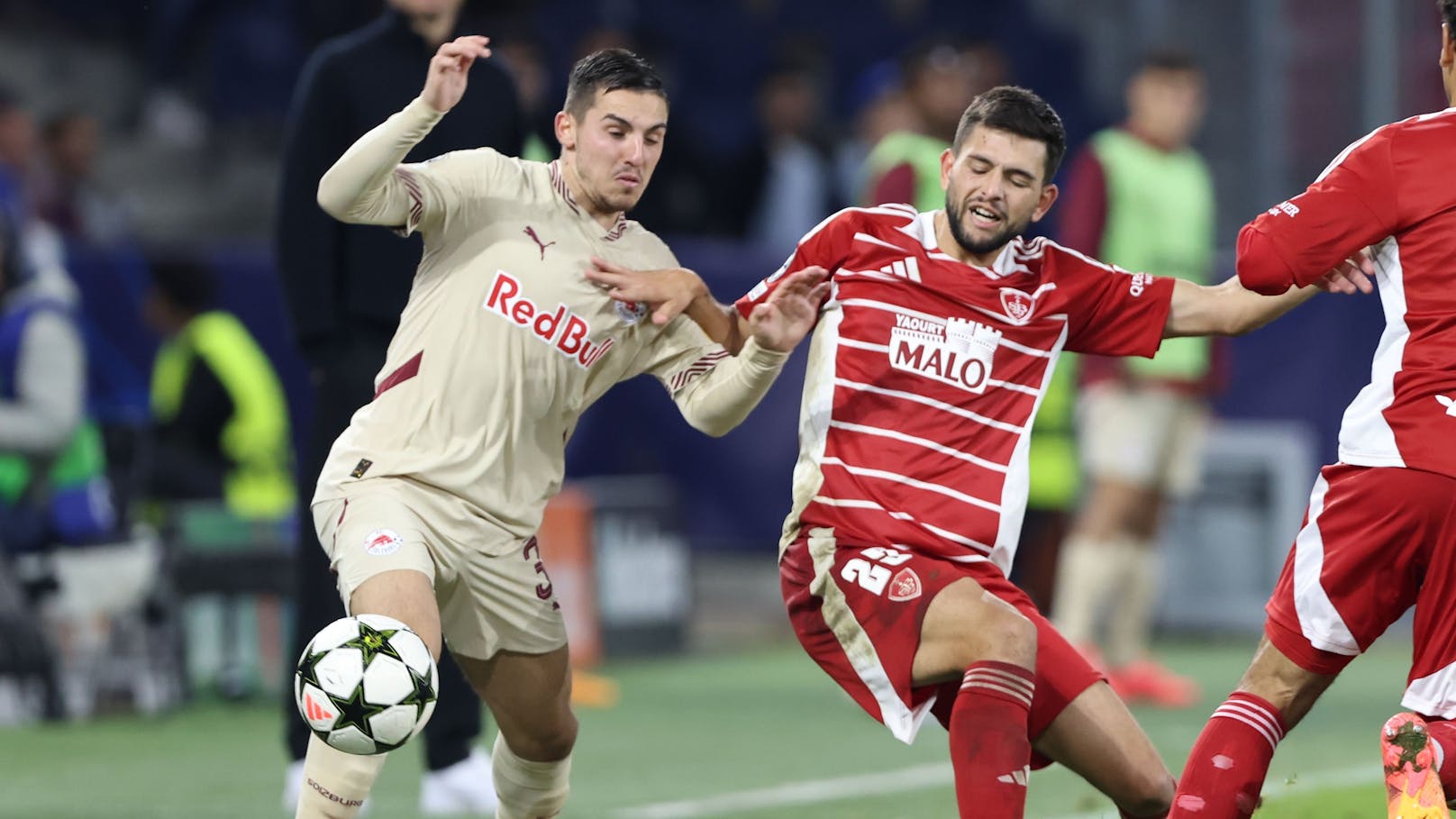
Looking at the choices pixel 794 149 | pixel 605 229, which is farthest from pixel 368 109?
pixel 794 149

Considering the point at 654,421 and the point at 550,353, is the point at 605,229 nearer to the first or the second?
the point at 550,353

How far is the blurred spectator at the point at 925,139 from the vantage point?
938 centimetres

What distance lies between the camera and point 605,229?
5.80m

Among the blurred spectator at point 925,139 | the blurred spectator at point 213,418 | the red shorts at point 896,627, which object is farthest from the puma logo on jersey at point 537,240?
the blurred spectator at point 213,418

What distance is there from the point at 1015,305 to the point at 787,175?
9.79 metres

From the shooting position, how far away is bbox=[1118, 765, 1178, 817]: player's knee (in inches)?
215

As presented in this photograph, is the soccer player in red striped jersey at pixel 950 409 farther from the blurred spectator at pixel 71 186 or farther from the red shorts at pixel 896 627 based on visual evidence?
the blurred spectator at pixel 71 186

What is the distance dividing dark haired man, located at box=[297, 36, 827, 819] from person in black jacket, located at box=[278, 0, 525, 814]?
4.08ft

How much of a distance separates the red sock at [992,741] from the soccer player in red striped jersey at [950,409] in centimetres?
9

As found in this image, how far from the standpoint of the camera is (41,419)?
9.87m

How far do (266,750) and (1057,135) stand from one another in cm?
473

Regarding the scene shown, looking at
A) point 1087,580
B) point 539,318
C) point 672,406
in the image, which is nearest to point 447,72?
point 539,318

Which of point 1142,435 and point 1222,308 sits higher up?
point 1222,308

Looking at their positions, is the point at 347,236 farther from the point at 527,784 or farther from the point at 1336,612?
the point at 1336,612
